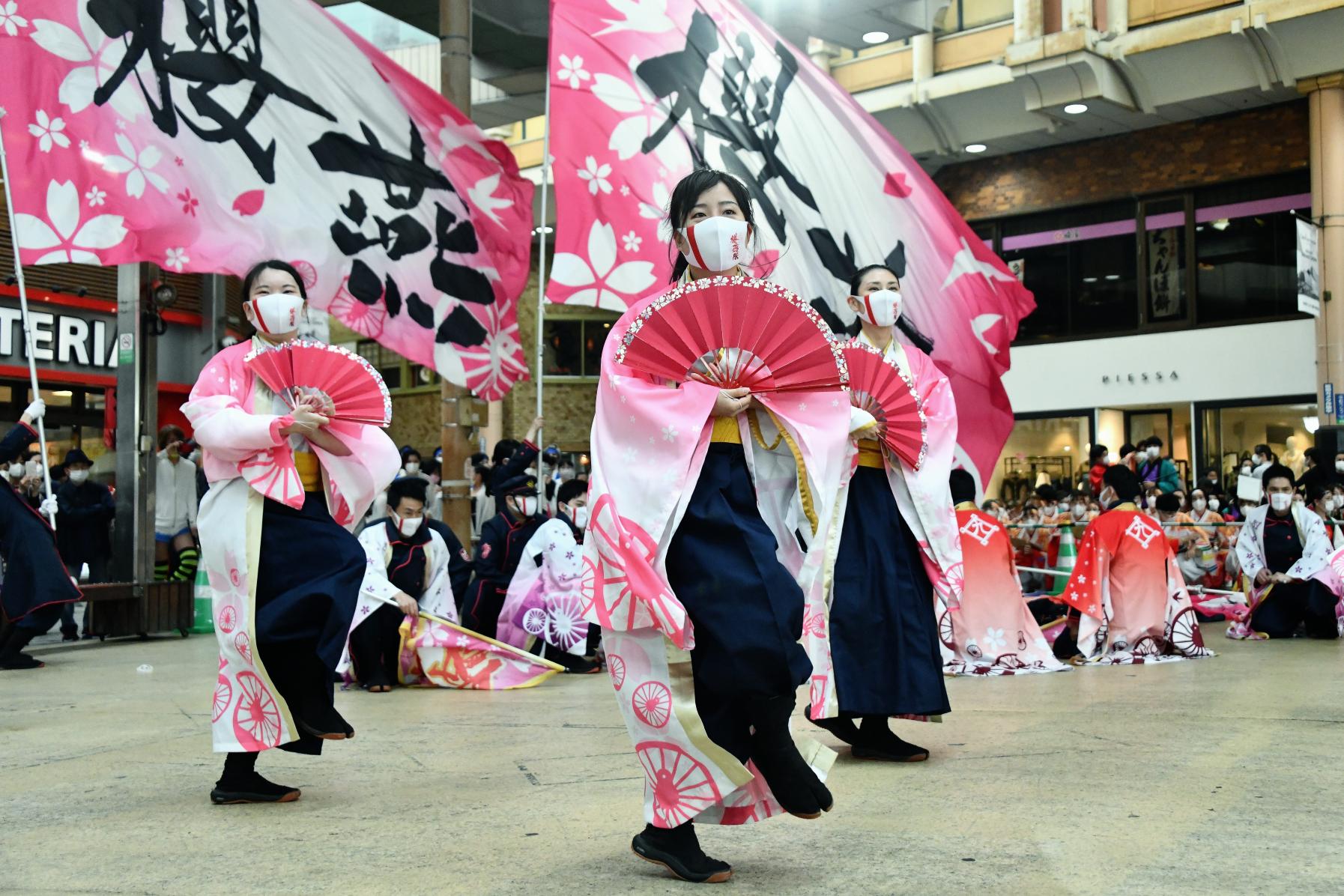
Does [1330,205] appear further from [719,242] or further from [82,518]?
[719,242]

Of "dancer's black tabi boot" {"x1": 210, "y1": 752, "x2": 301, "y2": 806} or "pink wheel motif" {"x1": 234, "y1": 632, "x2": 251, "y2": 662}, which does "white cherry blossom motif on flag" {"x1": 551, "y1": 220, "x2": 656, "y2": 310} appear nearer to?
"pink wheel motif" {"x1": 234, "y1": 632, "x2": 251, "y2": 662}

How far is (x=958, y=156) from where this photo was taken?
20.9 metres

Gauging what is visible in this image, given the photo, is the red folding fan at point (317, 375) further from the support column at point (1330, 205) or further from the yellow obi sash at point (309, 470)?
the support column at point (1330, 205)

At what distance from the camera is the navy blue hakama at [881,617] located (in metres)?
4.80

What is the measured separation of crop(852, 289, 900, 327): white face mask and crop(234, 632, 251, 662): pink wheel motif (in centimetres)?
246

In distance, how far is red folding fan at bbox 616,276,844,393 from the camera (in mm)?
3344

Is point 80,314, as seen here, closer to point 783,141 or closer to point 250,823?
point 783,141

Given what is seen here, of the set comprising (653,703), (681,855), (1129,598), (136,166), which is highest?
(136,166)

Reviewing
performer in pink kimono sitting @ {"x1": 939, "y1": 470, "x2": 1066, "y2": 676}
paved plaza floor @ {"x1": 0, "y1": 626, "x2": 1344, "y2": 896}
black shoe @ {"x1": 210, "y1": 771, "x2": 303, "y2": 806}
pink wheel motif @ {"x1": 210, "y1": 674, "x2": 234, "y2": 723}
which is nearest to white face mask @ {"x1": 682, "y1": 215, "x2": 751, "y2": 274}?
paved plaza floor @ {"x1": 0, "y1": 626, "x2": 1344, "y2": 896}

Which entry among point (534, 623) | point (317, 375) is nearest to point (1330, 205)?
point (534, 623)

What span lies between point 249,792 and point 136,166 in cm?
424

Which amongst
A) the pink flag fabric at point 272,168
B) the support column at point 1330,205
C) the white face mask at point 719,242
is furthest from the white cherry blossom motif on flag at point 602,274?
the support column at point 1330,205

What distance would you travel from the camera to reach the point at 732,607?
10.4ft

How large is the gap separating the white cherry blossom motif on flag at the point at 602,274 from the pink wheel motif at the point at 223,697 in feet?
12.3
